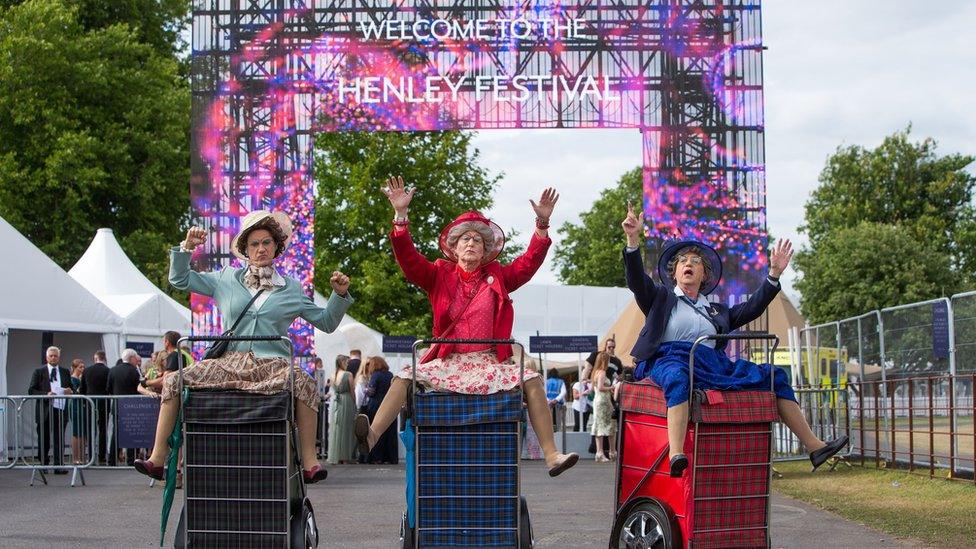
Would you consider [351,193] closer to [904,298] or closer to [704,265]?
[904,298]

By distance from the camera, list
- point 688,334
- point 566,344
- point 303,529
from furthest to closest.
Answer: point 566,344 → point 688,334 → point 303,529

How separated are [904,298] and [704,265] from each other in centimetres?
4679

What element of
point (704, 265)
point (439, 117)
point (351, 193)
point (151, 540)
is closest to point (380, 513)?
point (151, 540)

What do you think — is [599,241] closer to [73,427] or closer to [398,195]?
[73,427]

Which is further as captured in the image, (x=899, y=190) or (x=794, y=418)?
(x=899, y=190)

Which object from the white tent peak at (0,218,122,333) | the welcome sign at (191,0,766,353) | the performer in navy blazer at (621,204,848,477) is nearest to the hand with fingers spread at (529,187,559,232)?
the performer in navy blazer at (621,204,848,477)

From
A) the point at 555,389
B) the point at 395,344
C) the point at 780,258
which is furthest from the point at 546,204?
the point at 395,344

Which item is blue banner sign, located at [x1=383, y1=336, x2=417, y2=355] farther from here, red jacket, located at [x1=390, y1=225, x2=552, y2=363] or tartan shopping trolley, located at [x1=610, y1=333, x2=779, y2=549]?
tartan shopping trolley, located at [x1=610, y1=333, x2=779, y2=549]

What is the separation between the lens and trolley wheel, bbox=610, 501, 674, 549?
7818 millimetres

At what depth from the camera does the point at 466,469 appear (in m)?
7.55

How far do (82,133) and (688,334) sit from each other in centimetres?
3288

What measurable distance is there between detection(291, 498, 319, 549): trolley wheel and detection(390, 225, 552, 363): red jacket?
3.54 ft

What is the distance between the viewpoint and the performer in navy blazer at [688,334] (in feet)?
25.6

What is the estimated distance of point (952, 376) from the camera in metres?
15.0
